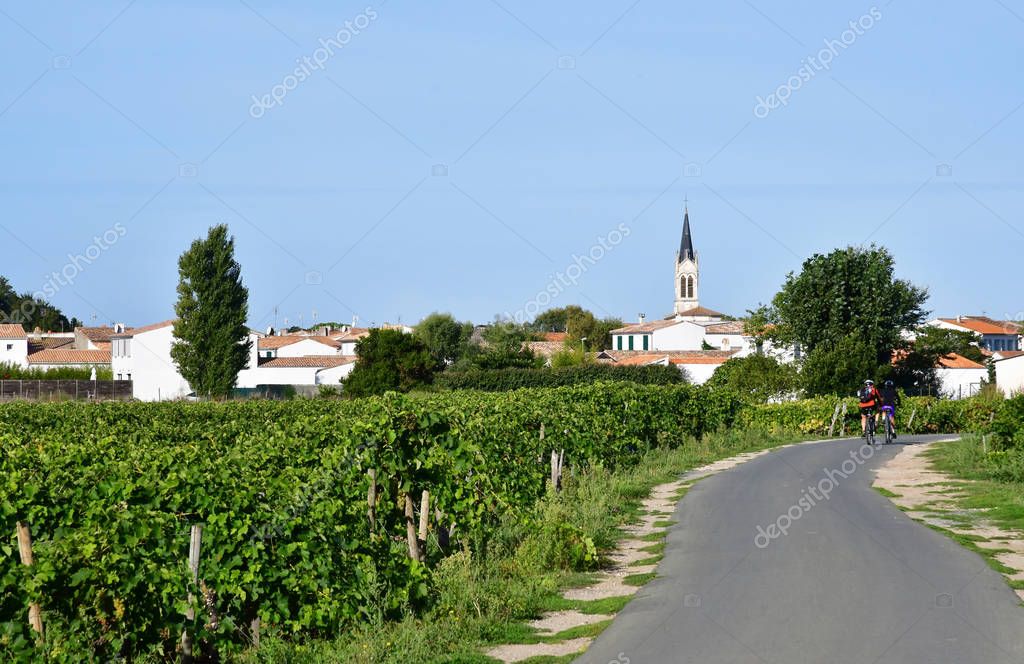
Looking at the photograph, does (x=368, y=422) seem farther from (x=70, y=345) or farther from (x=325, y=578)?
(x=70, y=345)

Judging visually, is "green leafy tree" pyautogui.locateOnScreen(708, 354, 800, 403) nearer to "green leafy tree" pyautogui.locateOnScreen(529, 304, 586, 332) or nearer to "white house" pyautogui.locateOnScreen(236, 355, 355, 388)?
"white house" pyautogui.locateOnScreen(236, 355, 355, 388)

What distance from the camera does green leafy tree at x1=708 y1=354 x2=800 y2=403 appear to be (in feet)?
219

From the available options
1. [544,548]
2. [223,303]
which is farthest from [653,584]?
[223,303]

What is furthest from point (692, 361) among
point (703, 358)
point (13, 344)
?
point (13, 344)

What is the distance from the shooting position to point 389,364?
80.3 meters

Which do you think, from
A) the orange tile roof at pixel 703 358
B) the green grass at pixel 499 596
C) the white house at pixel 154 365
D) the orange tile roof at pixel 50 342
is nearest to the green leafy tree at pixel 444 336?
the orange tile roof at pixel 703 358

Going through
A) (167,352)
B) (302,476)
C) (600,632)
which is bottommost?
(600,632)

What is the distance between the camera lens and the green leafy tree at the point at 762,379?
66.8 metres

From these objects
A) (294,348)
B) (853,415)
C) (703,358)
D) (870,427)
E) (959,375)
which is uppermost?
(294,348)

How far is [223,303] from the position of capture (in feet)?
260

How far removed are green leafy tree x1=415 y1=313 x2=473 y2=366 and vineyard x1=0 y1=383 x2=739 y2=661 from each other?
102 meters

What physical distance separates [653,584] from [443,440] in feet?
8.53

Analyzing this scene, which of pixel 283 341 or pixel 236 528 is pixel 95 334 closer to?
pixel 283 341

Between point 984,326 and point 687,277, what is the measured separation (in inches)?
2069
